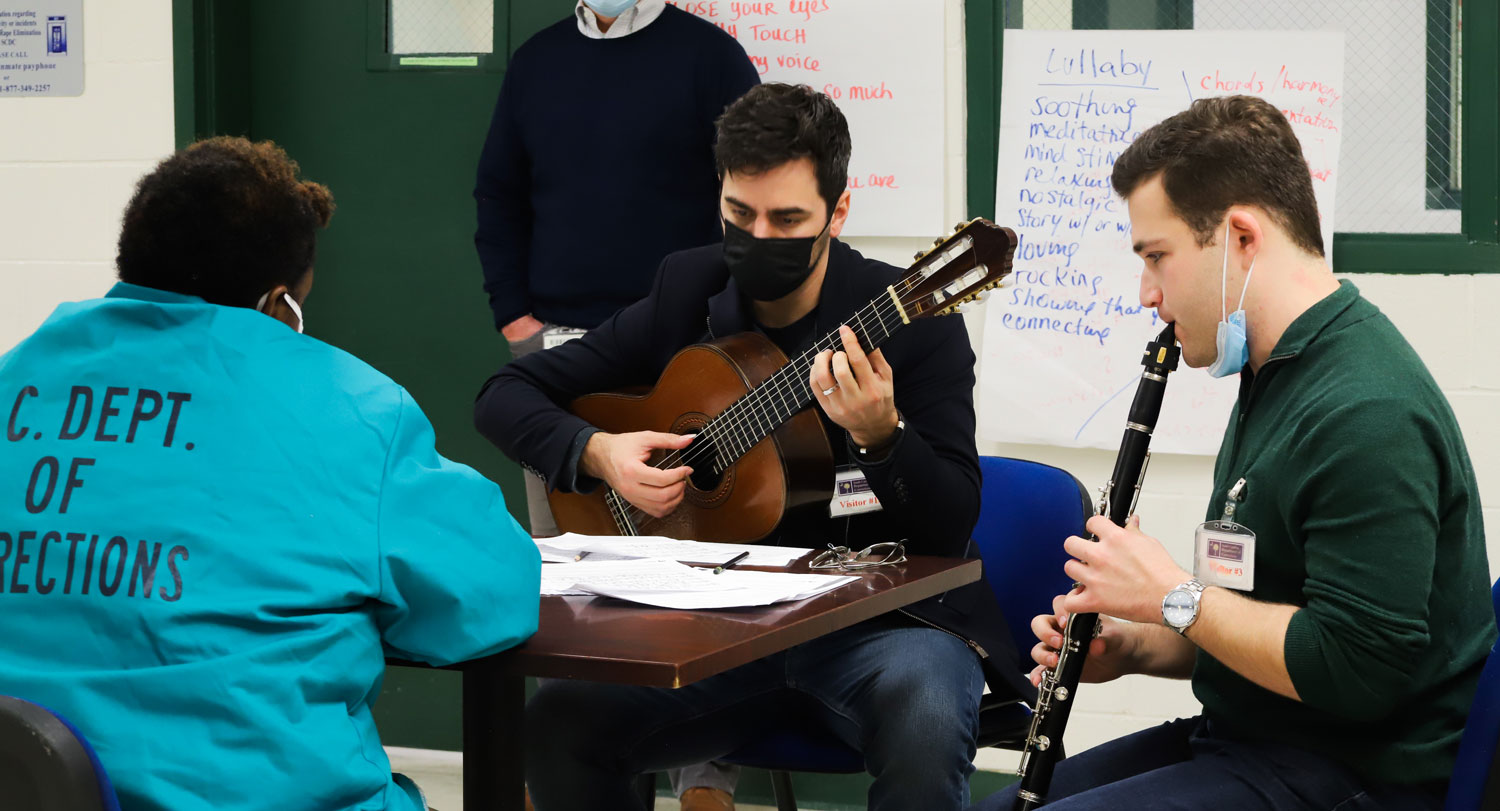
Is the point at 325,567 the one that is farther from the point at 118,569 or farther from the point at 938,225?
the point at 938,225

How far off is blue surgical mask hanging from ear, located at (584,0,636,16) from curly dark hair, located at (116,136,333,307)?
5.87 feet

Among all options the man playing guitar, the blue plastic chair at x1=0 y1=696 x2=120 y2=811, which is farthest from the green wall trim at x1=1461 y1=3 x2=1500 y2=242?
the blue plastic chair at x1=0 y1=696 x2=120 y2=811

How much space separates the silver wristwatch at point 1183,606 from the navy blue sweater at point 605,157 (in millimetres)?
1768

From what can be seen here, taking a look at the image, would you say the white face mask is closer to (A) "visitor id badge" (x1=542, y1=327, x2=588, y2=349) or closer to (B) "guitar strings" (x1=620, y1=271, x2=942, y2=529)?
(B) "guitar strings" (x1=620, y1=271, x2=942, y2=529)

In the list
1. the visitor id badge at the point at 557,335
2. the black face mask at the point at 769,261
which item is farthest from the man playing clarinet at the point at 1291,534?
the visitor id badge at the point at 557,335

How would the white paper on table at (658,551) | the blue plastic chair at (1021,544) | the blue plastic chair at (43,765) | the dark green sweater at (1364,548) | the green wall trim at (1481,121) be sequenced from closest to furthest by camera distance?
the blue plastic chair at (43,765), the dark green sweater at (1364,548), the white paper on table at (658,551), the blue plastic chair at (1021,544), the green wall trim at (1481,121)

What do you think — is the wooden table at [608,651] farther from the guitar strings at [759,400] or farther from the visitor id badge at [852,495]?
the guitar strings at [759,400]

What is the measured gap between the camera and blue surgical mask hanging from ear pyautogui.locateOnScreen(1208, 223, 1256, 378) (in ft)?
4.88

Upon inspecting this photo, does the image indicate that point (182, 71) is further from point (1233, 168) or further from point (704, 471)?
point (1233, 168)

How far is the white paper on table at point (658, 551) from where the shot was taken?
177cm

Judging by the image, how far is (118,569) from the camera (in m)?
1.17

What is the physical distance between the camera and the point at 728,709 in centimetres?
193

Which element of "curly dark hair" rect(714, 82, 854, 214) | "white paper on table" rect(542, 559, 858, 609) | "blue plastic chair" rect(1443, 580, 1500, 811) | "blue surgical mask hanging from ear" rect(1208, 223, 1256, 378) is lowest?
"blue plastic chair" rect(1443, 580, 1500, 811)

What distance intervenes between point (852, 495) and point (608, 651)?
75cm
